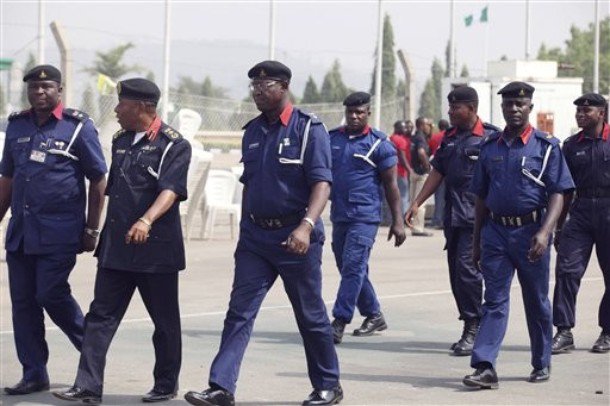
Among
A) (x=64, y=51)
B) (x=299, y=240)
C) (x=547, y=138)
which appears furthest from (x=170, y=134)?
(x=64, y=51)

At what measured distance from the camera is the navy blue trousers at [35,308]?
923cm

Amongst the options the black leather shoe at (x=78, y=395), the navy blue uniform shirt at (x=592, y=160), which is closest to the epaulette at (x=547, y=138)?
the navy blue uniform shirt at (x=592, y=160)

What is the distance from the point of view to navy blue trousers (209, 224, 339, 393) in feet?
28.7

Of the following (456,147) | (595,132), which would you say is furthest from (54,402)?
(595,132)

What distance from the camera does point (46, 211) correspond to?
30.2 feet

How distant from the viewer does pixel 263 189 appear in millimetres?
8789

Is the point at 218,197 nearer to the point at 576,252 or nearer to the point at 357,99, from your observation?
the point at 357,99

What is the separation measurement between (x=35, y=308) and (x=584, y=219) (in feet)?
14.0

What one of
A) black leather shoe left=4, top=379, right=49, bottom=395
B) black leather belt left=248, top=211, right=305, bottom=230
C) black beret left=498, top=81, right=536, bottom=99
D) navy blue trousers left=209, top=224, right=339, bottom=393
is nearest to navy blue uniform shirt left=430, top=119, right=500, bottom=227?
black beret left=498, top=81, right=536, bottom=99

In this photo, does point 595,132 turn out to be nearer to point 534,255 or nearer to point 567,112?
point 534,255

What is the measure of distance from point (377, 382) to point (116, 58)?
233 ft

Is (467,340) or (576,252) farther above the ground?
(576,252)

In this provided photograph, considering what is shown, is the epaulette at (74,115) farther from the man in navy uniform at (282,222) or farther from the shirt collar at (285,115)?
the shirt collar at (285,115)

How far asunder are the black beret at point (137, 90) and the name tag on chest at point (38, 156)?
66cm
